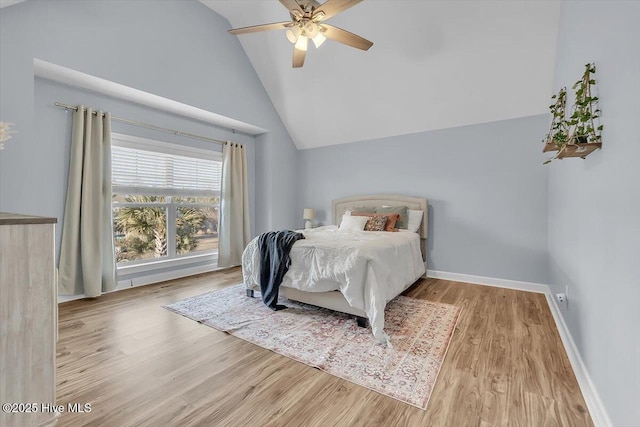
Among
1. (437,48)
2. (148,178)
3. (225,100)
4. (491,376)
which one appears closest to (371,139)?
(437,48)

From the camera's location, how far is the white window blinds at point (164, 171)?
11.8 ft

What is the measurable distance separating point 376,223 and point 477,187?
1498 mm

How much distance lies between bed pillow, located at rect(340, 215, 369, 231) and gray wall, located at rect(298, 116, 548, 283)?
0.89 m

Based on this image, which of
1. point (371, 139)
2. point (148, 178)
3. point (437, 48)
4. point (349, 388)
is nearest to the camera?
point (349, 388)

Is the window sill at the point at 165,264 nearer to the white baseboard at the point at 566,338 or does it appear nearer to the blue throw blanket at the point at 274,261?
the blue throw blanket at the point at 274,261

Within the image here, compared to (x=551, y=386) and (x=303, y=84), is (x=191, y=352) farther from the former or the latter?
(x=303, y=84)

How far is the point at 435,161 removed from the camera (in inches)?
166

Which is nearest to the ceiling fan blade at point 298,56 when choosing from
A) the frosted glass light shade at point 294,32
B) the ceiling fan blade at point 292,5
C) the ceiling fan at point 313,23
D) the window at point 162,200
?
the ceiling fan at point 313,23

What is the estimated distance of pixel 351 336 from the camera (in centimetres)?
229

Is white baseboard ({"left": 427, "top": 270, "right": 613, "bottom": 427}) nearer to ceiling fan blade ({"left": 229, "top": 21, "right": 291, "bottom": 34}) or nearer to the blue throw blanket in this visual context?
the blue throw blanket

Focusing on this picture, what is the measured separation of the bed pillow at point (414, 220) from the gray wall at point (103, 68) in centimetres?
290

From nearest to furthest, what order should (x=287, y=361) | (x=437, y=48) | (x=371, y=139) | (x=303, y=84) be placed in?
(x=287, y=361)
(x=437, y=48)
(x=303, y=84)
(x=371, y=139)

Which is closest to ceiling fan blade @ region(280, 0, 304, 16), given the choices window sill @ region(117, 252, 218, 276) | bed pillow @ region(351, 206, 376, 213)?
bed pillow @ region(351, 206, 376, 213)

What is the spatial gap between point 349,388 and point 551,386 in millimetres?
1208
